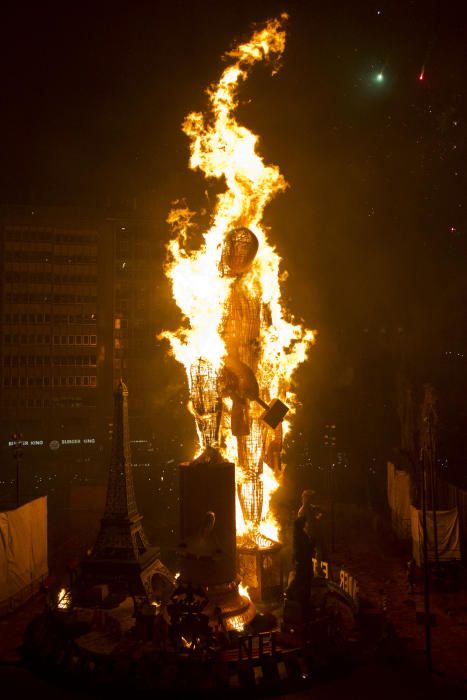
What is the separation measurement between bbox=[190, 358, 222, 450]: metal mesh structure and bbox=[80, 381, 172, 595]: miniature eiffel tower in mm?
2331

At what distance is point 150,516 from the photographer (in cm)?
3109

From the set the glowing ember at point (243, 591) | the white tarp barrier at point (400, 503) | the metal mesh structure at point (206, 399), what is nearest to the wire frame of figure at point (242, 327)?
the metal mesh structure at point (206, 399)

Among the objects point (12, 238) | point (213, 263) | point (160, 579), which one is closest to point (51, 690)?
point (160, 579)

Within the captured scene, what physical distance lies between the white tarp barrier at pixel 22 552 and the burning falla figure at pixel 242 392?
609 cm

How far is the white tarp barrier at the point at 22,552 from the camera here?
17.3 m

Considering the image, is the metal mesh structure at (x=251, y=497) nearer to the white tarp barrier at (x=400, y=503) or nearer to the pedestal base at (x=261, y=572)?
the pedestal base at (x=261, y=572)

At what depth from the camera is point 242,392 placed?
1822 cm

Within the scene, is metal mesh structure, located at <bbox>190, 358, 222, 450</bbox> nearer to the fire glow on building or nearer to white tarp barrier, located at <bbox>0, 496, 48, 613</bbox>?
the fire glow on building

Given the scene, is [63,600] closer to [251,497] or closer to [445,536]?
[251,497]

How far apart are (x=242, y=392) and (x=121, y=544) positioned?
5659 millimetres

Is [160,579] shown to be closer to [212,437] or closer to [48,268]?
[212,437]

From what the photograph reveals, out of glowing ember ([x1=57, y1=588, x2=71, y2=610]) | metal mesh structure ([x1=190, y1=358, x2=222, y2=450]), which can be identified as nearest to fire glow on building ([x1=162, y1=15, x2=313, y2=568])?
metal mesh structure ([x1=190, y1=358, x2=222, y2=450])

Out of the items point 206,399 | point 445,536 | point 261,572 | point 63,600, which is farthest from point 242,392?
point 445,536

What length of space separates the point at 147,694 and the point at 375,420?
3402 cm
